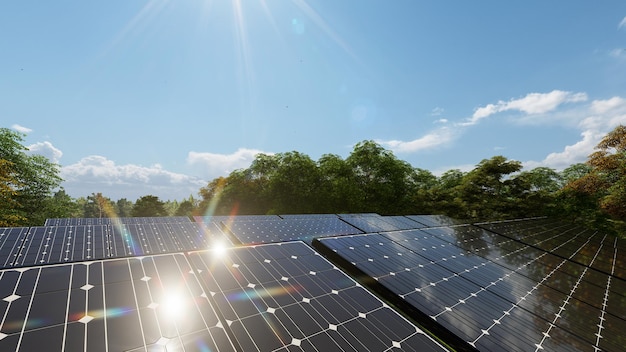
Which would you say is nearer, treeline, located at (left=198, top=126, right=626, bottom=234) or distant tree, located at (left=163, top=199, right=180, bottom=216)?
treeline, located at (left=198, top=126, right=626, bottom=234)

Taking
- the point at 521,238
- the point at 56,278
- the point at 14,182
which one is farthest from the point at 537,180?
the point at 14,182

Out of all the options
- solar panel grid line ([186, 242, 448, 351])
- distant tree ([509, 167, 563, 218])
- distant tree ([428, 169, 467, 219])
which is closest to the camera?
solar panel grid line ([186, 242, 448, 351])

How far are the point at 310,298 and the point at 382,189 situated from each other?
116 feet

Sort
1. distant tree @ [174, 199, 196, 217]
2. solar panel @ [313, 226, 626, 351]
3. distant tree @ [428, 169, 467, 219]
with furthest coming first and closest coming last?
distant tree @ [174, 199, 196, 217] < distant tree @ [428, 169, 467, 219] < solar panel @ [313, 226, 626, 351]

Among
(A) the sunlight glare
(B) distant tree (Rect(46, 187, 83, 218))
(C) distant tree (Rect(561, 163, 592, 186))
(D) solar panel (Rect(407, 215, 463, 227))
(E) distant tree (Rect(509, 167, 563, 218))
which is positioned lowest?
(B) distant tree (Rect(46, 187, 83, 218))

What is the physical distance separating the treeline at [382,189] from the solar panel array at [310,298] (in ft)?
73.0

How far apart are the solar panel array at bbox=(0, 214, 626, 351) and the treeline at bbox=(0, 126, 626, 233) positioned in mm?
22264

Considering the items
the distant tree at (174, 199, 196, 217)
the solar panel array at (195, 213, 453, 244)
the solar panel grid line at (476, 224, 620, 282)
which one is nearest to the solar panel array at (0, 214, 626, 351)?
the solar panel grid line at (476, 224, 620, 282)

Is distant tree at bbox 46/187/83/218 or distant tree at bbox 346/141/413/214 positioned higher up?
distant tree at bbox 346/141/413/214

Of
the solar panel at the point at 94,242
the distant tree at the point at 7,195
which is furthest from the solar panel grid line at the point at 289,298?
the distant tree at the point at 7,195

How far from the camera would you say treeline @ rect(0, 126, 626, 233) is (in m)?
24.6

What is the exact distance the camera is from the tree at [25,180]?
26188 millimetres

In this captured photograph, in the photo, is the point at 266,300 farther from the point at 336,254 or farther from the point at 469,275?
the point at 469,275

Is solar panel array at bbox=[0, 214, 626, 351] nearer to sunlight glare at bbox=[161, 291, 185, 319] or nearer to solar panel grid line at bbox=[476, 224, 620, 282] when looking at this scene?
sunlight glare at bbox=[161, 291, 185, 319]
